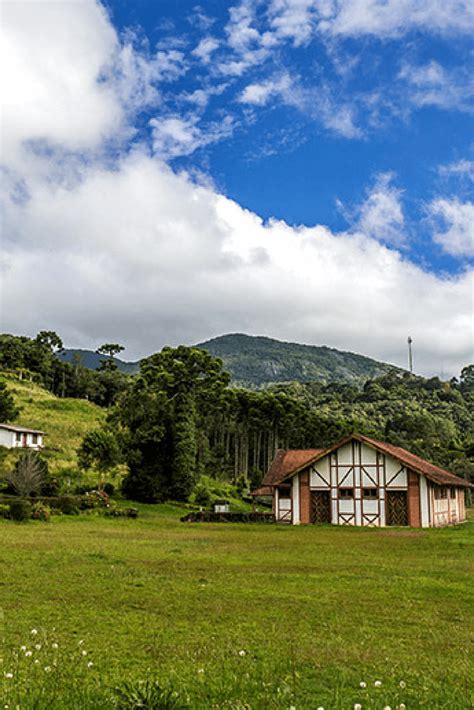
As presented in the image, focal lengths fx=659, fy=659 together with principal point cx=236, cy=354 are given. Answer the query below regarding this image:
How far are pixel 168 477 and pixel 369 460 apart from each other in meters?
20.5

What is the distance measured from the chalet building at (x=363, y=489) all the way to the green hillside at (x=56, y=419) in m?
22.3

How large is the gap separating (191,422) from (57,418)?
31084mm

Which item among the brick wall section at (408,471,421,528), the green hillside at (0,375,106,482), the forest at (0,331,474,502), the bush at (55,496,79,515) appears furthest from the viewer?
the green hillside at (0,375,106,482)

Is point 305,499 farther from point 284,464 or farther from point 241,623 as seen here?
point 241,623

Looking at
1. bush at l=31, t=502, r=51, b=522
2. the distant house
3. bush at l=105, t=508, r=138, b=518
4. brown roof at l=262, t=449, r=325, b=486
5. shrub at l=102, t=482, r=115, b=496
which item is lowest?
bush at l=105, t=508, r=138, b=518

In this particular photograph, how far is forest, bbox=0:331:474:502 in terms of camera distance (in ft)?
187

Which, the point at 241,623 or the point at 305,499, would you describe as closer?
the point at 241,623

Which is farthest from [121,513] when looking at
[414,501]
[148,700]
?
[148,700]

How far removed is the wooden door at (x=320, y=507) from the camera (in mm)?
44438

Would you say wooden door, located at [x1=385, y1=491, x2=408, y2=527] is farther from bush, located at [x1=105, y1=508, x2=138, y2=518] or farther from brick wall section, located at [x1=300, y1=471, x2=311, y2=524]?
bush, located at [x1=105, y1=508, x2=138, y2=518]

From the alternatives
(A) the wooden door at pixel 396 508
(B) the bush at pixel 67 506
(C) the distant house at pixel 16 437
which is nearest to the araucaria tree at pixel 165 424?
(C) the distant house at pixel 16 437

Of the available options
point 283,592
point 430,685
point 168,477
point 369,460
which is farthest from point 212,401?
point 430,685

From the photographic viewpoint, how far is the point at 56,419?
84000mm

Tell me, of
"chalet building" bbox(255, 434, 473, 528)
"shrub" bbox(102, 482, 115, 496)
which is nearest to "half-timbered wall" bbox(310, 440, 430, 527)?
"chalet building" bbox(255, 434, 473, 528)
